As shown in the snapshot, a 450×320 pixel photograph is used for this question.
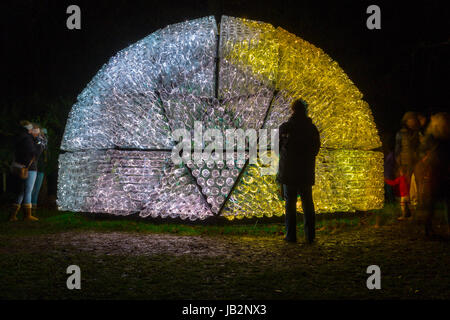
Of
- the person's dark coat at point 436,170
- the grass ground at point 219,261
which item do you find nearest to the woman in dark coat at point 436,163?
the person's dark coat at point 436,170

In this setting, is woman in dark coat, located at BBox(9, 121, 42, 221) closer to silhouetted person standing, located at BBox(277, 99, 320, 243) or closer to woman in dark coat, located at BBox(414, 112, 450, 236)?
silhouetted person standing, located at BBox(277, 99, 320, 243)

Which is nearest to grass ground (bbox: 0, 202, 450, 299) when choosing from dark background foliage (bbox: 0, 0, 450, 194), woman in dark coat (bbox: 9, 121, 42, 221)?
woman in dark coat (bbox: 9, 121, 42, 221)

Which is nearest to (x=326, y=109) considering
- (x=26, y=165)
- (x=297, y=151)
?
(x=297, y=151)

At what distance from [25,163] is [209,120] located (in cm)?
337

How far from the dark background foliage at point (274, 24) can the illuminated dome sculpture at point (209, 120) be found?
18.7ft

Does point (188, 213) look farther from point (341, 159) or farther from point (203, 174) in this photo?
point (341, 159)

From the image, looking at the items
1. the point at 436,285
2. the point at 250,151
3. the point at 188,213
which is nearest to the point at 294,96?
the point at 250,151

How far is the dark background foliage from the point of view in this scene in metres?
13.6

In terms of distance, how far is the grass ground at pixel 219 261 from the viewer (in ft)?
12.4

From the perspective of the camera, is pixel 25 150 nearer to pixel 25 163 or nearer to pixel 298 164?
pixel 25 163

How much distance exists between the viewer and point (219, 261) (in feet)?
15.8

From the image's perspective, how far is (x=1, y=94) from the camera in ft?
50.9

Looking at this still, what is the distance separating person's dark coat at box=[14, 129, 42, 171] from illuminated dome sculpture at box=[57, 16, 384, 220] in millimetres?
892

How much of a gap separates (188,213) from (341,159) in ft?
7.89
